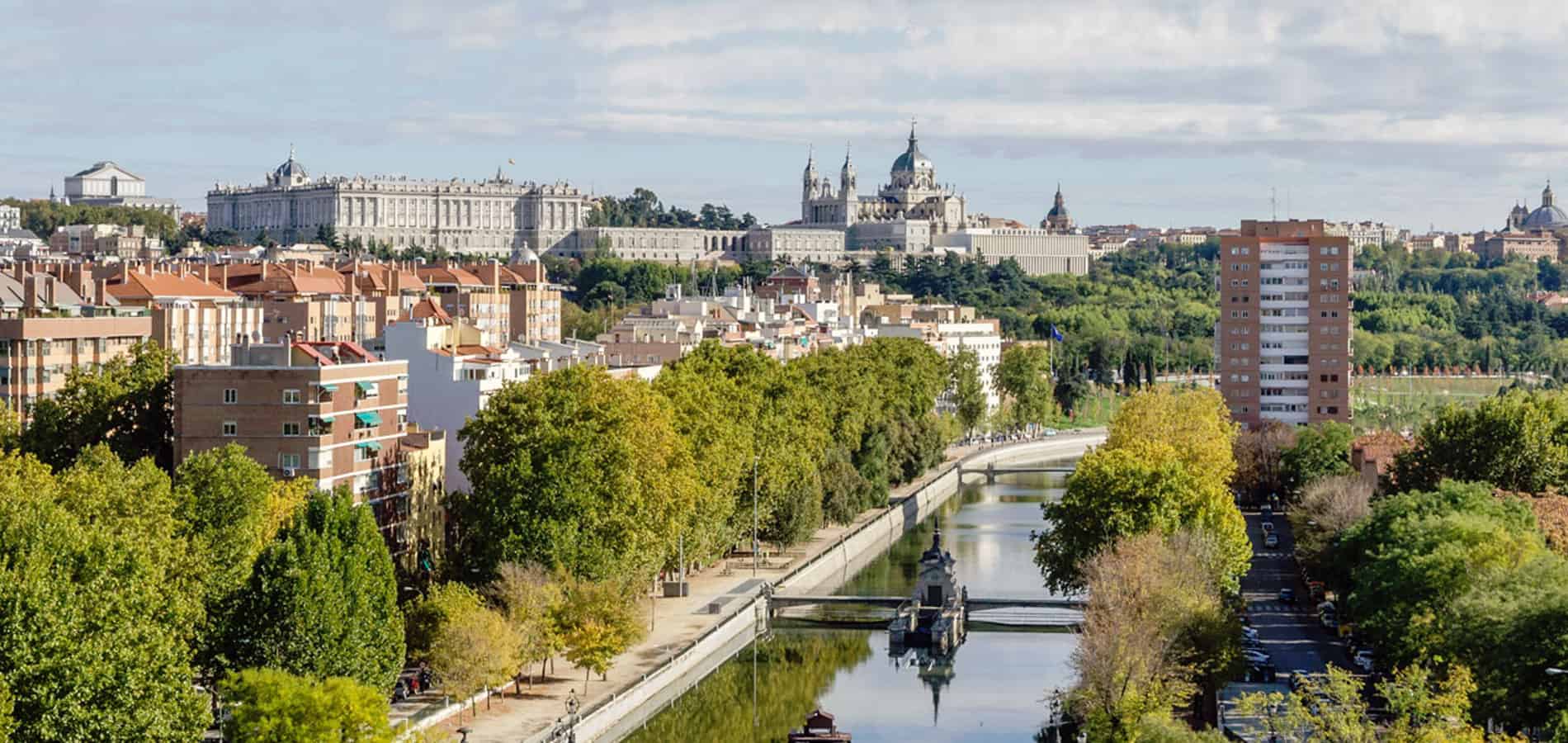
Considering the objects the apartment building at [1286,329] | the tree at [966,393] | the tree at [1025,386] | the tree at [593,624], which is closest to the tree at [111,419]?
the tree at [593,624]

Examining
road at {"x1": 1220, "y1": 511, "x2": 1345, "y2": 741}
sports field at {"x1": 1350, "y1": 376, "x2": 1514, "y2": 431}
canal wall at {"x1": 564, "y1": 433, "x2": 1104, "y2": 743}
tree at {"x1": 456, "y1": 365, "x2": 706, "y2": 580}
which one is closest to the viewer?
canal wall at {"x1": 564, "y1": 433, "x2": 1104, "y2": 743}

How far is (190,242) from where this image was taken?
154m

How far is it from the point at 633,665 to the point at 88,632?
50.5 feet

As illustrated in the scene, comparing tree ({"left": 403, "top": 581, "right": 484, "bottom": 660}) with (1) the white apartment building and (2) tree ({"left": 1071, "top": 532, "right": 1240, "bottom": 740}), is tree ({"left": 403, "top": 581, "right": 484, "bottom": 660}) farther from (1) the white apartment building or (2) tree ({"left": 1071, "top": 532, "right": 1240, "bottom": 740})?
(1) the white apartment building

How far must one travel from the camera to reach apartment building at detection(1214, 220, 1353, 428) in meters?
83.0

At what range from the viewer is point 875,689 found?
43.8 meters

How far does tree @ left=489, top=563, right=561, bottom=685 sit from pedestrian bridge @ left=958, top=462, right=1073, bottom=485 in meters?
46.8

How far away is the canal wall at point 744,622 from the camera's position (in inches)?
1524

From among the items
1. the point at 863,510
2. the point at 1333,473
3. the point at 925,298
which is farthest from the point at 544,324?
the point at 925,298

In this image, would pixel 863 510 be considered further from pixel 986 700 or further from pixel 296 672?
pixel 296 672

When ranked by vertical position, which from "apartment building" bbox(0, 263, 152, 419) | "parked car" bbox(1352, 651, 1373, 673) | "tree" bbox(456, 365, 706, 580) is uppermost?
"apartment building" bbox(0, 263, 152, 419)

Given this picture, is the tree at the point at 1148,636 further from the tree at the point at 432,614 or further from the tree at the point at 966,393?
the tree at the point at 966,393

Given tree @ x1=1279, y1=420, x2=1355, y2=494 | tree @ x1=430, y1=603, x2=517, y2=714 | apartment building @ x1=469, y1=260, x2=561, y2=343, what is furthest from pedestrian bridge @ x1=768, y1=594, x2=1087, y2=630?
apartment building @ x1=469, y1=260, x2=561, y2=343

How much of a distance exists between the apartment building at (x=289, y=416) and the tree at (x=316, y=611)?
6.76 metres
